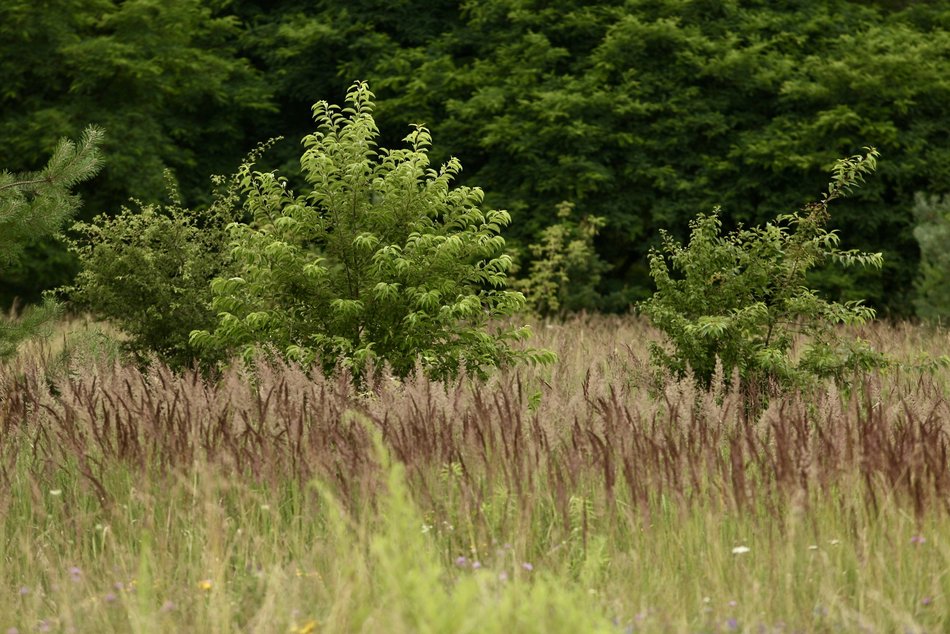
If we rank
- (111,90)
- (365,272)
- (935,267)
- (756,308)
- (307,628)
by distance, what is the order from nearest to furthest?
(307,628) → (756,308) → (365,272) → (935,267) → (111,90)

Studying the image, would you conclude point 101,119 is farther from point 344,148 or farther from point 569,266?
point 344,148

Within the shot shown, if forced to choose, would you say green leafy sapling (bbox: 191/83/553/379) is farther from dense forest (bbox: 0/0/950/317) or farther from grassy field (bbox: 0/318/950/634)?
dense forest (bbox: 0/0/950/317)

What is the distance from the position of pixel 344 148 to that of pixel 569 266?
933 cm

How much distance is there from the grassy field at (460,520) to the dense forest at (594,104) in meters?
11.9

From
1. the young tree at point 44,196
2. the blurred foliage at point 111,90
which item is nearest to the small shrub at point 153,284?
the young tree at point 44,196

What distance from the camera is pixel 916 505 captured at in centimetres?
413

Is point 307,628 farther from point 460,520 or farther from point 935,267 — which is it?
point 935,267

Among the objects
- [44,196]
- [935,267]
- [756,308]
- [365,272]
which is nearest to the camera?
[756,308]

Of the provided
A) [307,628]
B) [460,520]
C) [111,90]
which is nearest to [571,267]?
[111,90]

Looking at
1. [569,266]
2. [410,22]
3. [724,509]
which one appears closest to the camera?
[724,509]

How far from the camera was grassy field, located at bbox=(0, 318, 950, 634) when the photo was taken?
3500 millimetres

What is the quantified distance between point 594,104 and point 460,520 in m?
14.2

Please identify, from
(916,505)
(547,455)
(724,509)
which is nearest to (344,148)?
(547,455)

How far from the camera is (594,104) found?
698 inches
